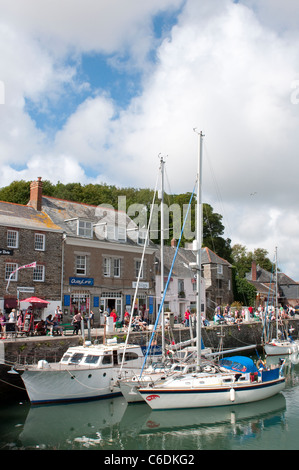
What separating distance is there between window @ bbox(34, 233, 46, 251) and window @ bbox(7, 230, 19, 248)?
1644mm

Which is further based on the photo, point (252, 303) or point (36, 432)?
point (252, 303)

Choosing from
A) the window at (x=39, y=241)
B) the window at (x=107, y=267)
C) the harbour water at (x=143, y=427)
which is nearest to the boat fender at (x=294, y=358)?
the harbour water at (x=143, y=427)

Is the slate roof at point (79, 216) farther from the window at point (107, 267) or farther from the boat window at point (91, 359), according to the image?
the boat window at point (91, 359)

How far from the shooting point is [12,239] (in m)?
32.0

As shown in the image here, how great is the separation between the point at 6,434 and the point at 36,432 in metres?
1.18

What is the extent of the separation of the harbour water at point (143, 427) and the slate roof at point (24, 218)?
1491cm

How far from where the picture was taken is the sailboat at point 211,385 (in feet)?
63.9

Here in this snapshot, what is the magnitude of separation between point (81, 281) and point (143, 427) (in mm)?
18428

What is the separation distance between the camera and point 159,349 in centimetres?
2673

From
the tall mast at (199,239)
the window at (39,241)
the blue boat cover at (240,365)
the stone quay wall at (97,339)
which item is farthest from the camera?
the window at (39,241)
